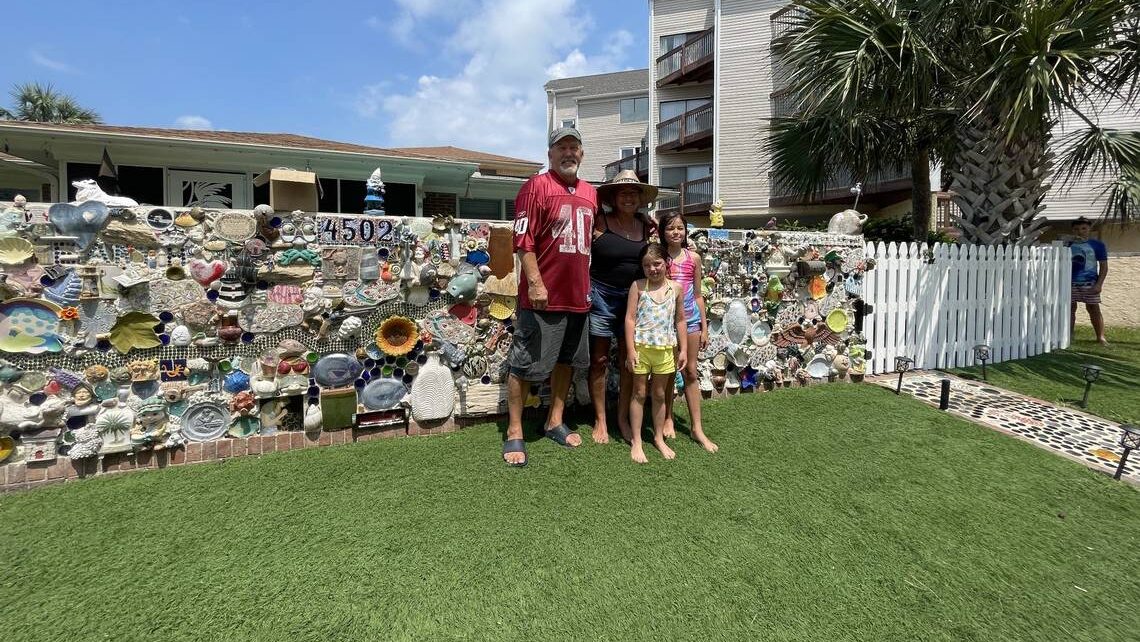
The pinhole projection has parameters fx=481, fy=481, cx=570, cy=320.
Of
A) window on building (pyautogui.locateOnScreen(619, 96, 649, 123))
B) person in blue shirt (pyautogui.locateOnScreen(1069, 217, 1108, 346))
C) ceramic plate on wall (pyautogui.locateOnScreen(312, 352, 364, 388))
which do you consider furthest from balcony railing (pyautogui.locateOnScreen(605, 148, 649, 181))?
ceramic plate on wall (pyautogui.locateOnScreen(312, 352, 364, 388))

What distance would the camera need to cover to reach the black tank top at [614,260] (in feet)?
9.89

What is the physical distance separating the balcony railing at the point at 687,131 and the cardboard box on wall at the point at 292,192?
17.8 m

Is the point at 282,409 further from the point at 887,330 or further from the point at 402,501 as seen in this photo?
the point at 887,330

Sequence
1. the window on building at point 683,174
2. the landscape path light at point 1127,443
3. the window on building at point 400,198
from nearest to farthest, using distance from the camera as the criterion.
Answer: the landscape path light at point 1127,443
the window on building at point 400,198
the window on building at point 683,174

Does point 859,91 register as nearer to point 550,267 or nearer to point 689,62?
point 550,267

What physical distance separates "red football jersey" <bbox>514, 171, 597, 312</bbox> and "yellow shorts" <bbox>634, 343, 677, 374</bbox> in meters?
0.44

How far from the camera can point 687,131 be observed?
62.7ft

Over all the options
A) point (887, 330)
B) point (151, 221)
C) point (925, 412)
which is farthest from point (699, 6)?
point (151, 221)

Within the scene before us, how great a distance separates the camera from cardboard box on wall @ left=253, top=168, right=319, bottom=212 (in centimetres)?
289

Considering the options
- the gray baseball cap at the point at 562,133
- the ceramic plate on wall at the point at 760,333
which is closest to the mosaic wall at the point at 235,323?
the gray baseball cap at the point at 562,133

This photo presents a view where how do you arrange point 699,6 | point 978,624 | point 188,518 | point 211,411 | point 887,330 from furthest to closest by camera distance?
1. point 699,6
2. point 887,330
3. point 211,411
4. point 188,518
5. point 978,624

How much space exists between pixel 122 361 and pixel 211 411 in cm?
48

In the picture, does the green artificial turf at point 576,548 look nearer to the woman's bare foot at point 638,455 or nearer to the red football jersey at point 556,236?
the woman's bare foot at point 638,455

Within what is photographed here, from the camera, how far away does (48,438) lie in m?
2.41
